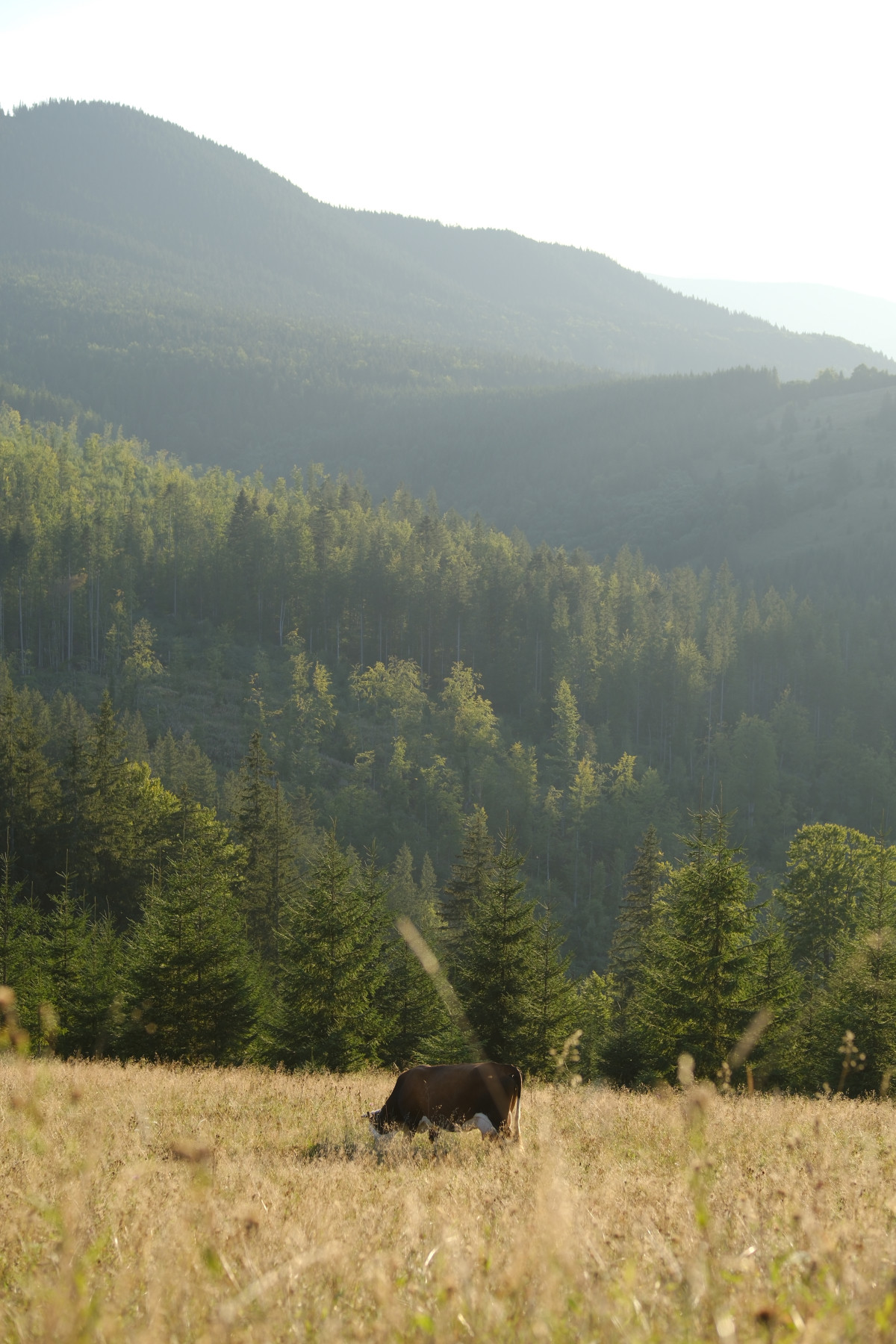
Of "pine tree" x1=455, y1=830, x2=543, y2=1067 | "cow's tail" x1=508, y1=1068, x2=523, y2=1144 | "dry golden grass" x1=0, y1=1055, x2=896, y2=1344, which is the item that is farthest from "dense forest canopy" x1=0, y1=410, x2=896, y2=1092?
"dry golden grass" x1=0, y1=1055, x2=896, y2=1344

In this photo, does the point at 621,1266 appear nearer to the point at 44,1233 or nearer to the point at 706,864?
the point at 44,1233

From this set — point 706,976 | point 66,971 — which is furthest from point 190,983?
point 706,976

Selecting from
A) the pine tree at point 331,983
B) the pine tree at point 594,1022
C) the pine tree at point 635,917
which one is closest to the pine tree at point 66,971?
the pine tree at point 331,983

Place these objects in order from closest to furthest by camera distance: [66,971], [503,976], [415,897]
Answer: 1. [503,976]
2. [66,971]
3. [415,897]

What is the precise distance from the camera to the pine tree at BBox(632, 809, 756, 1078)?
2461 cm

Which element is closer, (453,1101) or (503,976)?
(453,1101)

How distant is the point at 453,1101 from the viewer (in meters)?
9.91

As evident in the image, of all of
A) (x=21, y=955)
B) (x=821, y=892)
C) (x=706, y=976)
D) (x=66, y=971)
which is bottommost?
(x=21, y=955)

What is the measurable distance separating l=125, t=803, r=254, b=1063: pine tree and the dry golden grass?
1969 centimetres

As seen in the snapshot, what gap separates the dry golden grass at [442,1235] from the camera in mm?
3963

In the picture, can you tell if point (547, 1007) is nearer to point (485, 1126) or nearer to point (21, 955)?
point (485, 1126)

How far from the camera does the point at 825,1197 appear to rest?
604cm

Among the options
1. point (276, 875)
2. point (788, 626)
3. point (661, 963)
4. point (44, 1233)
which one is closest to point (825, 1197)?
point (44, 1233)

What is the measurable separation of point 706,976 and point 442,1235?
69.5 ft
